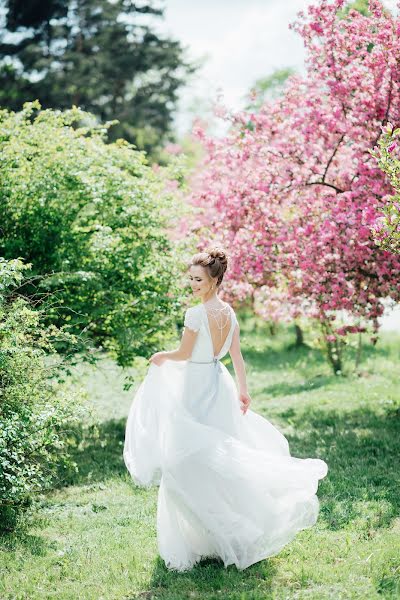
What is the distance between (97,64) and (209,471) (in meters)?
21.8

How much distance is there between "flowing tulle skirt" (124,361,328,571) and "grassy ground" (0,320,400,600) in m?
0.22

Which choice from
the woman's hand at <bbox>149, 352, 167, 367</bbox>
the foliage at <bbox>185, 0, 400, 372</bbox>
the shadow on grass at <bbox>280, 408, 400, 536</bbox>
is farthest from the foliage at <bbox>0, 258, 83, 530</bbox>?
the foliage at <bbox>185, 0, 400, 372</bbox>

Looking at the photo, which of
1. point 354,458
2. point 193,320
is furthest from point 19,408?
point 354,458

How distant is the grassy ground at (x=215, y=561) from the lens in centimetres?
450

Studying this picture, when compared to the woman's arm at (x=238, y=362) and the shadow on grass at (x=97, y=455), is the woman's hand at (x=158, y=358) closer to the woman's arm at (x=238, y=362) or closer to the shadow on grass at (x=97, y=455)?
the woman's arm at (x=238, y=362)

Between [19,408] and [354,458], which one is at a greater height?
[19,408]

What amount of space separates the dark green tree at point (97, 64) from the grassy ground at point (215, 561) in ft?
53.2

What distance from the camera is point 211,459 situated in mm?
4605

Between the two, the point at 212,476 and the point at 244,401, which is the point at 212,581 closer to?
the point at 212,476

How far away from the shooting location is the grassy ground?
4.50 meters

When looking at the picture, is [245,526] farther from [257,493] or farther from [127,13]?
[127,13]

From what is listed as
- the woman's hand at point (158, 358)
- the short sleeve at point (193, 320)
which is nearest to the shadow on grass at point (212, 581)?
the woman's hand at point (158, 358)

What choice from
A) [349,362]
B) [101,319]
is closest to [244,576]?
[101,319]

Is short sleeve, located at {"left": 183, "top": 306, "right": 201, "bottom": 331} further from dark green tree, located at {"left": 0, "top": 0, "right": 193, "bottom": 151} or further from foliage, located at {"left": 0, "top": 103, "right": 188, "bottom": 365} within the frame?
dark green tree, located at {"left": 0, "top": 0, "right": 193, "bottom": 151}
